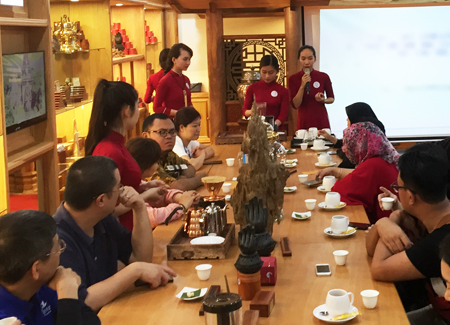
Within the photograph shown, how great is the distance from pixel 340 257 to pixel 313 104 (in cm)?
390

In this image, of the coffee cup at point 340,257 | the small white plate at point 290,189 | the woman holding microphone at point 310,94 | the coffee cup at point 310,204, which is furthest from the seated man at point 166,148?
the woman holding microphone at point 310,94

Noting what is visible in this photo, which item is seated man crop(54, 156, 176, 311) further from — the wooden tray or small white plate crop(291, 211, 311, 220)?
small white plate crop(291, 211, 311, 220)

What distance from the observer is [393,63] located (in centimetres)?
840

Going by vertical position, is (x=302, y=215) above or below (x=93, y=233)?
below

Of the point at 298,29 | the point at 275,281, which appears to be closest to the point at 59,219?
the point at 275,281

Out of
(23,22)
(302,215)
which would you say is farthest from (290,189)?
(23,22)

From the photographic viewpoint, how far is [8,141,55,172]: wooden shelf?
4082mm

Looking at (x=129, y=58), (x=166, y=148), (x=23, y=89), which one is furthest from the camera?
(x=129, y=58)

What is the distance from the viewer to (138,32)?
25.5 ft

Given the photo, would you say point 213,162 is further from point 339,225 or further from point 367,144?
point 339,225

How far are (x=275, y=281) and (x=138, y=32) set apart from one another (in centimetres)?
616

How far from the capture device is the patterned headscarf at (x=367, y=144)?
331cm

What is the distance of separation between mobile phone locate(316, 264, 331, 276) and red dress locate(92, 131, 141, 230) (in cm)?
101

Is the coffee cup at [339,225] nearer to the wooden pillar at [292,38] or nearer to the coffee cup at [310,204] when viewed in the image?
the coffee cup at [310,204]
